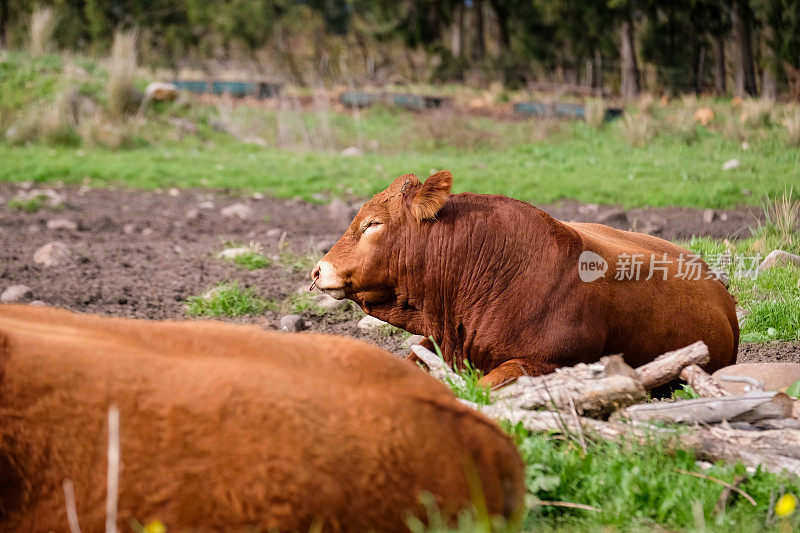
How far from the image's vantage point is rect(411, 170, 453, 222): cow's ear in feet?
14.2

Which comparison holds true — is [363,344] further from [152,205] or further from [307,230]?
[152,205]

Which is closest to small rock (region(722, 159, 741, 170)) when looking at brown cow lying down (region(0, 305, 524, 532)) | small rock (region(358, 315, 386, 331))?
small rock (region(358, 315, 386, 331))

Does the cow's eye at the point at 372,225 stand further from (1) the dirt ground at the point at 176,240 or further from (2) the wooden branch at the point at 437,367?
(1) the dirt ground at the point at 176,240

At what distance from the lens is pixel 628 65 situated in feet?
81.8

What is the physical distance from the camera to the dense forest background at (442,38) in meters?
25.3

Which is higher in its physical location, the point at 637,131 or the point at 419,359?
the point at 637,131

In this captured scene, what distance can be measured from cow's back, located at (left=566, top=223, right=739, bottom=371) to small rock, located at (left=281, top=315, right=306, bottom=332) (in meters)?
2.04

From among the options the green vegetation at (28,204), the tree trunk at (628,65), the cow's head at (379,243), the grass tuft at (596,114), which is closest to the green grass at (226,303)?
the cow's head at (379,243)

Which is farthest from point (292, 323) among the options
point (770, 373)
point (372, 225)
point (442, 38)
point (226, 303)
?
point (442, 38)

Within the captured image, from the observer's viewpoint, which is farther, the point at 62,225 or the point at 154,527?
the point at 62,225

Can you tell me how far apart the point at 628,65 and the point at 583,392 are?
23522 millimetres

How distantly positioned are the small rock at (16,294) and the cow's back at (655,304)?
12.9 ft

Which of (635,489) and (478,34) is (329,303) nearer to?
(635,489)

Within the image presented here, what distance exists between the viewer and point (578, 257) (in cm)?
423
